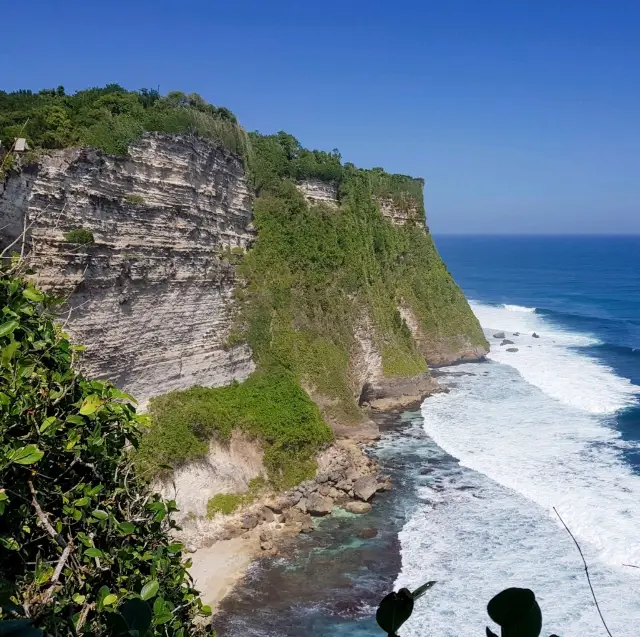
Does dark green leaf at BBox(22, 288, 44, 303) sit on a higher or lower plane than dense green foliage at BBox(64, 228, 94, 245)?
lower

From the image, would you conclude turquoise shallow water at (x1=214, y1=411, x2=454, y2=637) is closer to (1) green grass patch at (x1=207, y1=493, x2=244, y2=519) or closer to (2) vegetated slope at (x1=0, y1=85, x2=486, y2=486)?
(1) green grass patch at (x1=207, y1=493, x2=244, y2=519)

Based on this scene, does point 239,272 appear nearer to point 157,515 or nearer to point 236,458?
point 236,458

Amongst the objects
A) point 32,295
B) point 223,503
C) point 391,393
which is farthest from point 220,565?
point 391,393

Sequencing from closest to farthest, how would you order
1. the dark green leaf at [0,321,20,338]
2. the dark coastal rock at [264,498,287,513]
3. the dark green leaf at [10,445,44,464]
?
1. the dark green leaf at [10,445,44,464]
2. the dark green leaf at [0,321,20,338]
3. the dark coastal rock at [264,498,287,513]

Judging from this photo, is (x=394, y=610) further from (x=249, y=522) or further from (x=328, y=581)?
(x=249, y=522)

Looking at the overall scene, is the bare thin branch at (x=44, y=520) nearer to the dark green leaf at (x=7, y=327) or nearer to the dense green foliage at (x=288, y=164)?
the dark green leaf at (x=7, y=327)

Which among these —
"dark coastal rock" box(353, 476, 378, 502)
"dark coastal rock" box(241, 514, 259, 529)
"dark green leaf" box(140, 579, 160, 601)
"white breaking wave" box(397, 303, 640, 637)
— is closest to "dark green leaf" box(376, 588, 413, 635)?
"dark green leaf" box(140, 579, 160, 601)

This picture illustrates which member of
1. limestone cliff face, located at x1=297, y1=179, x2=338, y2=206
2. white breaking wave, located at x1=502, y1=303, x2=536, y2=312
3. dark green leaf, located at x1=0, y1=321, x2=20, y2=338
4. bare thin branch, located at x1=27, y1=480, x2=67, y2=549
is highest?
limestone cliff face, located at x1=297, y1=179, x2=338, y2=206
